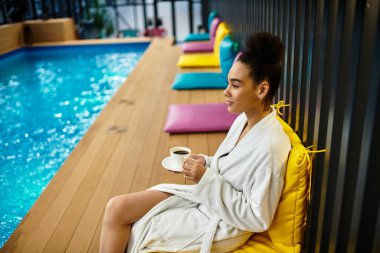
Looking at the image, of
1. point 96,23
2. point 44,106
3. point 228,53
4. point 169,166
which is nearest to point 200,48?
point 228,53

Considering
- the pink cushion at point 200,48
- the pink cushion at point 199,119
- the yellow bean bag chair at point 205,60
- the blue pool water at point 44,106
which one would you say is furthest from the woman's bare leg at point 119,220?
the pink cushion at point 200,48

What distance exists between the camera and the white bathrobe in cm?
127

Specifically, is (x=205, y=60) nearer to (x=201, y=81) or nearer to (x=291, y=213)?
(x=201, y=81)

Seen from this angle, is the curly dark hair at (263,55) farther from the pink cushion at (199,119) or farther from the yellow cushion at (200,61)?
the yellow cushion at (200,61)

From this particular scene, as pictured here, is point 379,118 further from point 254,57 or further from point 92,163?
point 92,163

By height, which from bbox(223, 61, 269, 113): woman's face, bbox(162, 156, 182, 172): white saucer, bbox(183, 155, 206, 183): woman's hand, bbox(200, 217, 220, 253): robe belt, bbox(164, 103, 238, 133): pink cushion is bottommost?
bbox(164, 103, 238, 133): pink cushion

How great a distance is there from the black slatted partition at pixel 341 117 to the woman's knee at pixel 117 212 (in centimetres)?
71

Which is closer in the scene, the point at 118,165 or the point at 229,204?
the point at 229,204

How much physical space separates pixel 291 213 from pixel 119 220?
63 cm

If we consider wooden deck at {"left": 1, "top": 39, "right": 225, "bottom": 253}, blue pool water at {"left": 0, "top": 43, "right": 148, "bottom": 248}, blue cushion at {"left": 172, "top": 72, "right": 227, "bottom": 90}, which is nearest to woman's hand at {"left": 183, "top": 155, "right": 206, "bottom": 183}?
wooden deck at {"left": 1, "top": 39, "right": 225, "bottom": 253}

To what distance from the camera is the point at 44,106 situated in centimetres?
498

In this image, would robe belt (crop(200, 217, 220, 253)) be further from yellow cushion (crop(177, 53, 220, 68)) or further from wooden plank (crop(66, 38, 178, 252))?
yellow cushion (crop(177, 53, 220, 68))

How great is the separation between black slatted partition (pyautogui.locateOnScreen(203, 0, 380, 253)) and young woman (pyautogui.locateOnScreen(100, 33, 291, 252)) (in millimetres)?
160

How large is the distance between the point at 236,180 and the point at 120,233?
484 millimetres
